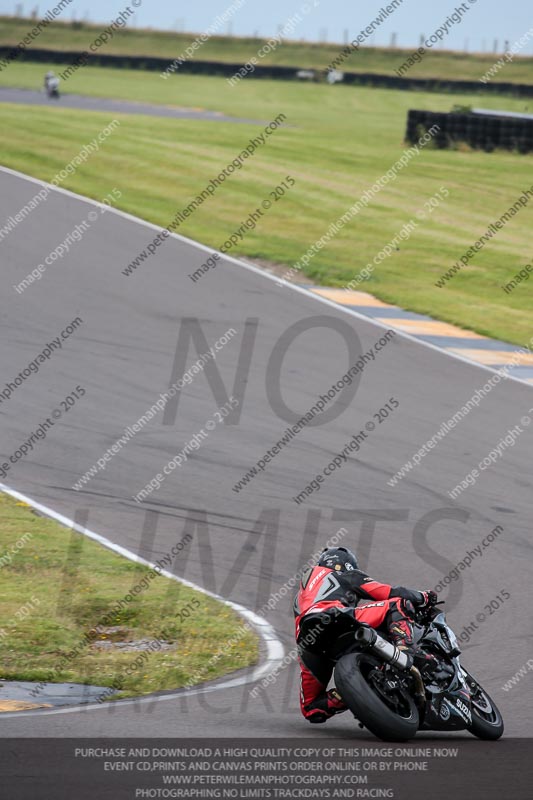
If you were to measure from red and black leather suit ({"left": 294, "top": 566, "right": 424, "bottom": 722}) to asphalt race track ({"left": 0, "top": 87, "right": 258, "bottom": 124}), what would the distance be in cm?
3236

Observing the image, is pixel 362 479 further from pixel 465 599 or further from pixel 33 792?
pixel 33 792

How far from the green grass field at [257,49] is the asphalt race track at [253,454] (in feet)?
158

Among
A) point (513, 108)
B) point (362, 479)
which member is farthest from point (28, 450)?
point (513, 108)

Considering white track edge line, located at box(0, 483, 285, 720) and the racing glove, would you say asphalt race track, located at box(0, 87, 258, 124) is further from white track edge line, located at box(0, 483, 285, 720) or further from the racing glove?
the racing glove

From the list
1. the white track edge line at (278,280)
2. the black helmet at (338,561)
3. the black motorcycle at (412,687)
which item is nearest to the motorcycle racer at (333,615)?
the black helmet at (338,561)

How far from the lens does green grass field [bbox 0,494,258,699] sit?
8.60 meters

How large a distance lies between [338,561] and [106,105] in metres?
35.7

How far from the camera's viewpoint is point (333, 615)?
7.02 meters

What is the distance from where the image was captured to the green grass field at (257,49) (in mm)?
65812

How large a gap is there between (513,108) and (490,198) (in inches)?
817

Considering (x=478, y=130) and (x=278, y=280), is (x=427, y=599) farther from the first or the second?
(x=478, y=130)

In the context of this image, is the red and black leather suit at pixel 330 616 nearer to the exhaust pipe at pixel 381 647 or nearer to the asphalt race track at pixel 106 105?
the exhaust pipe at pixel 381 647

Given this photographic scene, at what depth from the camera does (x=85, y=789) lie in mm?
5742

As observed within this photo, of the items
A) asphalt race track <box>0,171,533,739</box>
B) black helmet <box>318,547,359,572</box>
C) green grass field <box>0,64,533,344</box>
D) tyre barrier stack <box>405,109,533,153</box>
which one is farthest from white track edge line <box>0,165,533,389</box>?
tyre barrier stack <box>405,109,533,153</box>
